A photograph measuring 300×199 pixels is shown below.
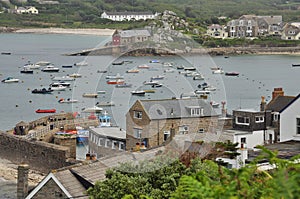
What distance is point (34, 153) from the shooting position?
59.6 feet

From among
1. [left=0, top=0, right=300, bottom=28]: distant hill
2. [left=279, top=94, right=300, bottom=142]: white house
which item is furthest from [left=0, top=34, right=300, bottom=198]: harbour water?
[left=0, top=0, right=300, bottom=28]: distant hill

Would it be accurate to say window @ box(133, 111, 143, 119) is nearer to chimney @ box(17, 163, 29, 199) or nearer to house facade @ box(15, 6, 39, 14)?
chimney @ box(17, 163, 29, 199)

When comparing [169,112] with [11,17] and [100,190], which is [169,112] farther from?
[11,17]

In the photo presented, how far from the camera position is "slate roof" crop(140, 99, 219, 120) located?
14000 millimetres

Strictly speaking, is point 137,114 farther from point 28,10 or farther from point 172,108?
point 28,10

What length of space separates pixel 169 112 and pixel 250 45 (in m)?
74.7

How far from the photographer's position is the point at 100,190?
282 inches

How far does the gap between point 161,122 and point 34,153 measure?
16.8 ft

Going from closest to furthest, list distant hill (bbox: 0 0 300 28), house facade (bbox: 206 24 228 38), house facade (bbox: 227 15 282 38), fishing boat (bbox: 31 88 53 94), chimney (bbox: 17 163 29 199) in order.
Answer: chimney (bbox: 17 163 29 199) → fishing boat (bbox: 31 88 53 94) → house facade (bbox: 206 24 228 38) → house facade (bbox: 227 15 282 38) → distant hill (bbox: 0 0 300 28)

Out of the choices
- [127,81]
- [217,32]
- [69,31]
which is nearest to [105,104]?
[127,81]

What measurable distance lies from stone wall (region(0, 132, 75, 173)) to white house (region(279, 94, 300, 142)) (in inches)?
174

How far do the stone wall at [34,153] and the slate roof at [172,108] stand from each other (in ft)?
7.41

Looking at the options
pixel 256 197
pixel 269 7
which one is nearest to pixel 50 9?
pixel 269 7

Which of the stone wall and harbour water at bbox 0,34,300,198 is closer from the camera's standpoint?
the stone wall
